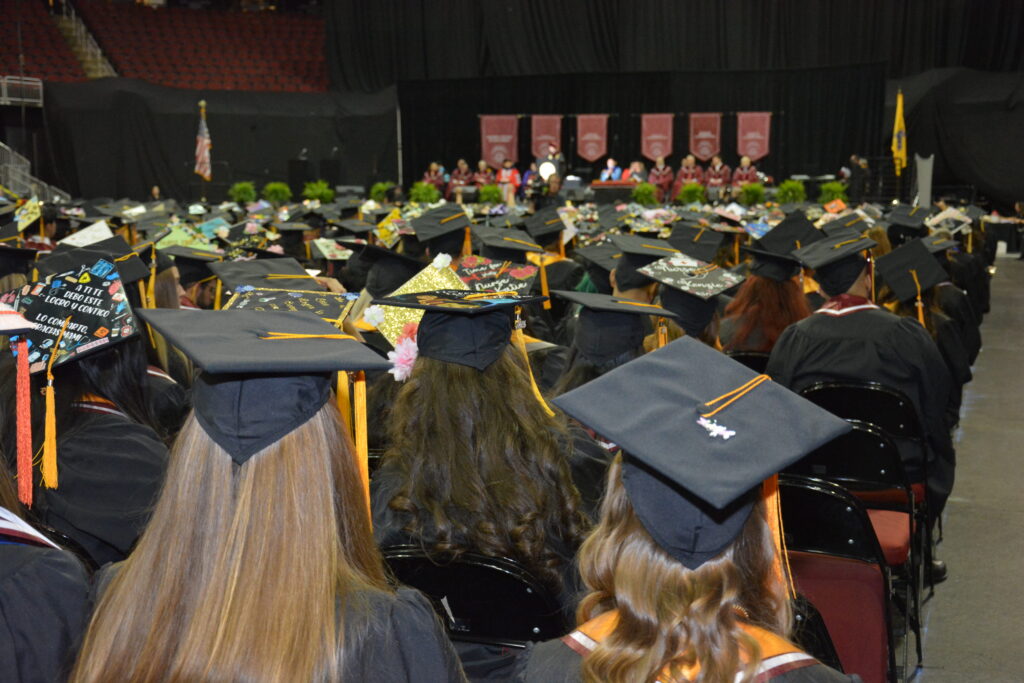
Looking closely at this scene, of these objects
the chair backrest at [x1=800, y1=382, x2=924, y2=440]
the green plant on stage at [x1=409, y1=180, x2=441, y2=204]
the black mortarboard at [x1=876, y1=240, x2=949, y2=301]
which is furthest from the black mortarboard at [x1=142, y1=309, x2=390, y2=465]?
the green plant on stage at [x1=409, y1=180, x2=441, y2=204]

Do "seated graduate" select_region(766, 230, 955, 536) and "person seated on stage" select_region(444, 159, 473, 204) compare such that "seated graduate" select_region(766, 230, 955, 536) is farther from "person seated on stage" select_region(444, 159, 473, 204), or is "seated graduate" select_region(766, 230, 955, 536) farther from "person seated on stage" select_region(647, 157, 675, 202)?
"person seated on stage" select_region(444, 159, 473, 204)

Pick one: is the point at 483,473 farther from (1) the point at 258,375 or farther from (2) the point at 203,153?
(2) the point at 203,153

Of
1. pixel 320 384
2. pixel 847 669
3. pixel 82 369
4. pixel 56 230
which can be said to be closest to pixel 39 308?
pixel 82 369

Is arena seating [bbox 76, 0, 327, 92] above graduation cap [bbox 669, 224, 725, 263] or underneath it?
above

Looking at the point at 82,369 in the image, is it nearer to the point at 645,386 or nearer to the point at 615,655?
the point at 645,386

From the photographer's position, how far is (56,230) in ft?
31.1

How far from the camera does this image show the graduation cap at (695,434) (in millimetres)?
1340

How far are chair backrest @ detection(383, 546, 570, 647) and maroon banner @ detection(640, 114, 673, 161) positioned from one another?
23215 millimetres

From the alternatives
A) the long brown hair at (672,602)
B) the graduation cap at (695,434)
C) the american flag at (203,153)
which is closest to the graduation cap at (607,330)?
the graduation cap at (695,434)

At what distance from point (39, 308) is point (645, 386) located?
1.74 meters

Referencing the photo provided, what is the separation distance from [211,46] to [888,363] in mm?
26122

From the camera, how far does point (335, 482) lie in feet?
4.37

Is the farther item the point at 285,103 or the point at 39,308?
the point at 285,103

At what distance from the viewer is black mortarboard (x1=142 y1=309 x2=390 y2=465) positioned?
134 cm
